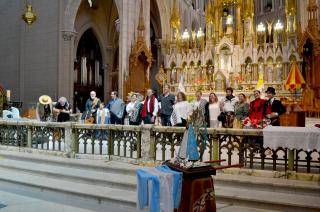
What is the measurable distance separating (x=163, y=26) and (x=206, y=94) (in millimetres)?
7383

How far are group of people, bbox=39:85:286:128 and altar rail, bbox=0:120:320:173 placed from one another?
0.72 meters

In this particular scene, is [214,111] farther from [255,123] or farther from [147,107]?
[147,107]

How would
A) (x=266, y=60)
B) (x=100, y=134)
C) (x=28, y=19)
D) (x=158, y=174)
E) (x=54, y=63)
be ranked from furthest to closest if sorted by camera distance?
(x=54, y=63) → (x=266, y=60) → (x=28, y=19) → (x=100, y=134) → (x=158, y=174)

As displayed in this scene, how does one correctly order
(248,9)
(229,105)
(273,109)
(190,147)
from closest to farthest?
1. (190,147)
2. (273,109)
3. (229,105)
4. (248,9)

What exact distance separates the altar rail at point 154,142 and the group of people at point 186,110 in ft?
2.36

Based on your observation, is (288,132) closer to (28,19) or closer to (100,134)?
(100,134)

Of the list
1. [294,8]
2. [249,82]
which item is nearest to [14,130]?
[249,82]

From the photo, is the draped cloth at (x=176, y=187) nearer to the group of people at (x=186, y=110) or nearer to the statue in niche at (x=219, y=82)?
the group of people at (x=186, y=110)

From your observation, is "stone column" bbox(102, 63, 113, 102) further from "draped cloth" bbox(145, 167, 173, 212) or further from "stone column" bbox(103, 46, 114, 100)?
"draped cloth" bbox(145, 167, 173, 212)

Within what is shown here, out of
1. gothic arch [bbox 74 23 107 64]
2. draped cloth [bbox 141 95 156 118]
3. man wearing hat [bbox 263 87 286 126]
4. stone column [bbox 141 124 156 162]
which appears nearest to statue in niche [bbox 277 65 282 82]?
draped cloth [bbox 141 95 156 118]

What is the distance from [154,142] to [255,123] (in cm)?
211

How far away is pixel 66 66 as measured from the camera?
19.6 meters

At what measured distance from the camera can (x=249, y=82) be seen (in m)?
17.8

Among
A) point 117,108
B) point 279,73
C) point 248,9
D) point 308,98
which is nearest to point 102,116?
point 117,108
